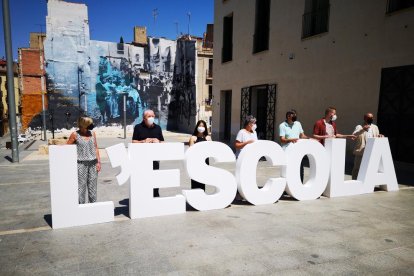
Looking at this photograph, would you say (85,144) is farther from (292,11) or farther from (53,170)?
(292,11)

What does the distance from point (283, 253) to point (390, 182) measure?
4444mm

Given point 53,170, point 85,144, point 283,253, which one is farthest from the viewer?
point 85,144

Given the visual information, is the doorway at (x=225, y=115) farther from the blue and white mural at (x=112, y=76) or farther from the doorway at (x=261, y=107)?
the blue and white mural at (x=112, y=76)

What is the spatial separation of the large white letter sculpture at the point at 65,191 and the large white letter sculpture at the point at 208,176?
168cm

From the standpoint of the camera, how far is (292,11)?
39.5ft

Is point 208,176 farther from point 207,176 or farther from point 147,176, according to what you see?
point 147,176

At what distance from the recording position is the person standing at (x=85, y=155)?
174 inches

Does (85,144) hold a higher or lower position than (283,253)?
higher

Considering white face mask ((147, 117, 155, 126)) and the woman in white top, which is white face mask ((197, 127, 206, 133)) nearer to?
the woman in white top

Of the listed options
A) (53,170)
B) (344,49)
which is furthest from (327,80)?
(53,170)

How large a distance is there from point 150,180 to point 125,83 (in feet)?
75.4

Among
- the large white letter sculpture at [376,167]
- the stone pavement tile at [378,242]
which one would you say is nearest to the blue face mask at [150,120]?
the stone pavement tile at [378,242]

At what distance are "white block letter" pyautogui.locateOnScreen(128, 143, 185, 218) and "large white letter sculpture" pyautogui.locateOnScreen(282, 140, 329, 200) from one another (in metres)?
2.15

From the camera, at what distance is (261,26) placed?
47.8ft
